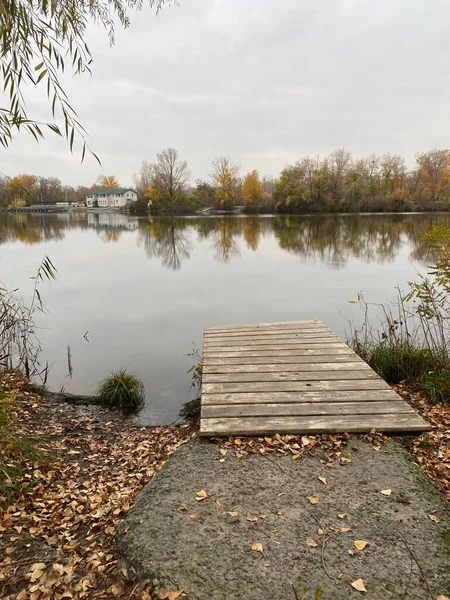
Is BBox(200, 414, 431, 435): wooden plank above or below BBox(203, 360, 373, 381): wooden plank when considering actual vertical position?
below

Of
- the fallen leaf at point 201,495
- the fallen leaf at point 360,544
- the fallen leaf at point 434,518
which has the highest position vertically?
the fallen leaf at point 434,518

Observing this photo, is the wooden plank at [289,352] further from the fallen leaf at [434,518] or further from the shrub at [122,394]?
the fallen leaf at [434,518]

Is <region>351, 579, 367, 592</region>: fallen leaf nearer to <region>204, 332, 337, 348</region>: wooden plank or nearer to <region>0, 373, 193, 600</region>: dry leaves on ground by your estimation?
<region>0, 373, 193, 600</region>: dry leaves on ground

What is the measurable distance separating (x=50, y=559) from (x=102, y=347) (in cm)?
573

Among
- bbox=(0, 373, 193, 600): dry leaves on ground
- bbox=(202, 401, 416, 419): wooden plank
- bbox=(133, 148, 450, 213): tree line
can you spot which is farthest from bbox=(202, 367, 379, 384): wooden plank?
bbox=(133, 148, 450, 213): tree line

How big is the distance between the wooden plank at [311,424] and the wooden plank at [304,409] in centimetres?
6

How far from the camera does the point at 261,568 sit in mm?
1989

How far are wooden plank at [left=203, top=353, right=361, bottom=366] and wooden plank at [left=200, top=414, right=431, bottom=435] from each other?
1.24m

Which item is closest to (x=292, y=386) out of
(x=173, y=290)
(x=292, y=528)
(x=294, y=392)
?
(x=294, y=392)

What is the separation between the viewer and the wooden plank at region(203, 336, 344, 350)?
514 cm

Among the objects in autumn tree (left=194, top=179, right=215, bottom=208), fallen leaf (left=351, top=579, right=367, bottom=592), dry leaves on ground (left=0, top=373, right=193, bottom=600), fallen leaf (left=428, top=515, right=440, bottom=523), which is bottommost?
dry leaves on ground (left=0, top=373, right=193, bottom=600)

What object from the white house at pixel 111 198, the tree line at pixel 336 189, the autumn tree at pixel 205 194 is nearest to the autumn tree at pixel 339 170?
the tree line at pixel 336 189

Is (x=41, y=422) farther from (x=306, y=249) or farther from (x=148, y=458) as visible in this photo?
(x=306, y=249)

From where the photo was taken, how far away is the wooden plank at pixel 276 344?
16.9 feet
